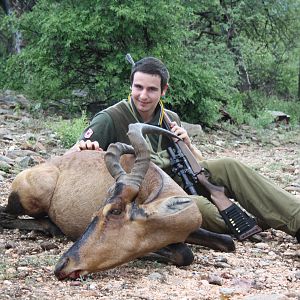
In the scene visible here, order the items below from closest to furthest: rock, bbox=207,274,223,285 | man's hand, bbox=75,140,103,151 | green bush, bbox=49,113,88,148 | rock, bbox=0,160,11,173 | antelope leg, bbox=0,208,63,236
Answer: rock, bbox=207,274,223,285, man's hand, bbox=75,140,103,151, antelope leg, bbox=0,208,63,236, rock, bbox=0,160,11,173, green bush, bbox=49,113,88,148

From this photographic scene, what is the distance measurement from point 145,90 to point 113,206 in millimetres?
1619

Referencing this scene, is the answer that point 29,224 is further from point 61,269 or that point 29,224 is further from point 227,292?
point 227,292

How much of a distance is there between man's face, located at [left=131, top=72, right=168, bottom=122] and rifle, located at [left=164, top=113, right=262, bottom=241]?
37 cm

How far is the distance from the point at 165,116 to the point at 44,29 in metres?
8.00

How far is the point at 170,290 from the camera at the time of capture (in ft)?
14.0

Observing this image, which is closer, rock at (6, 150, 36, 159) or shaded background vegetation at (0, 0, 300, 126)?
rock at (6, 150, 36, 159)

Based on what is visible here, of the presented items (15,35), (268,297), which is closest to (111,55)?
(15,35)

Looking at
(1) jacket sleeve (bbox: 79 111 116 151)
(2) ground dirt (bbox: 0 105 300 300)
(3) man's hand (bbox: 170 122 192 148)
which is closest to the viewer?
(2) ground dirt (bbox: 0 105 300 300)

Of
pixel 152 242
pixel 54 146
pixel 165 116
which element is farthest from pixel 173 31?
pixel 152 242

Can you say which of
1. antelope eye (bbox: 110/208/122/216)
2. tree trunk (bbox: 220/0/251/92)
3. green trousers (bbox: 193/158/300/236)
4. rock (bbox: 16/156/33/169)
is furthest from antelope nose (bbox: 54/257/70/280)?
tree trunk (bbox: 220/0/251/92)

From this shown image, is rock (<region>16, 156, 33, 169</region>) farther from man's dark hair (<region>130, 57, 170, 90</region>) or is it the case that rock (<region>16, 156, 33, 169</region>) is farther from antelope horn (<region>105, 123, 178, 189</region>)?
antelope horn (<region>105, 123, 178, 189</region>)

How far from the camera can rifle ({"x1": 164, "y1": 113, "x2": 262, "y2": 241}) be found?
5754mm

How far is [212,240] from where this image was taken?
5.39 m

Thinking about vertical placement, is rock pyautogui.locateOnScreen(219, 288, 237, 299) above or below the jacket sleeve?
below
